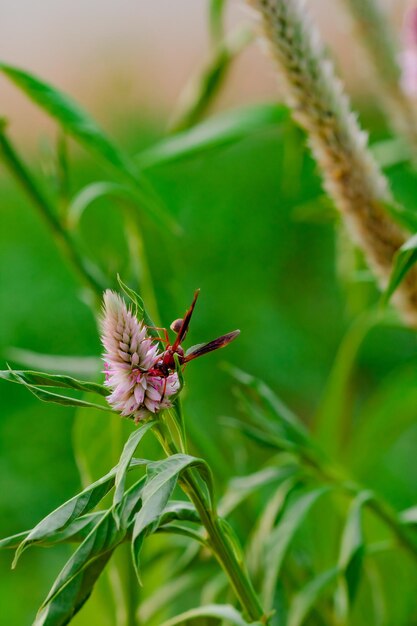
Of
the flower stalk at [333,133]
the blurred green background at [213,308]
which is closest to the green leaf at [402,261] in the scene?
the flower stalk at [333,133]

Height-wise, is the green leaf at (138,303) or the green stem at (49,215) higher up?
the green stem at (49,215)

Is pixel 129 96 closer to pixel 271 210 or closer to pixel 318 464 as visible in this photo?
pixel 271 210

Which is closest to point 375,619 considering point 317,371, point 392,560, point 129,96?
point 392,560

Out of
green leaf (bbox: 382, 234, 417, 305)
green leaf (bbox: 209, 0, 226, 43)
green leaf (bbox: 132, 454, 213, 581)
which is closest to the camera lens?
green leaf (bbox: 132, 454, 213, 581)

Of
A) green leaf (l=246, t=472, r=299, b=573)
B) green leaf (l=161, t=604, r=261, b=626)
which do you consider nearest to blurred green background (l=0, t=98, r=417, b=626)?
green leaf (l=246, t=472, r=299, b=573)

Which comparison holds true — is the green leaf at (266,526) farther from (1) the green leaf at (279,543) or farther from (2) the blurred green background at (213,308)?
(2) the blurred green background at (213,308)

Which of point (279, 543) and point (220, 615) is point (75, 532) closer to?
point (220, 615)

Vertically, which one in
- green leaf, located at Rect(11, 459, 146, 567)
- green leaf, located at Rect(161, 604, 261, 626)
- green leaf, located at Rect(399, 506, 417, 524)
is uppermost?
green leaf, located at Rect(11, 459, 146, 567)

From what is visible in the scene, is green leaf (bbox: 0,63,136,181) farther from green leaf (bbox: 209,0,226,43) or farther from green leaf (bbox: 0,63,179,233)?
green leaf (bbox: 209,0,226,43)
